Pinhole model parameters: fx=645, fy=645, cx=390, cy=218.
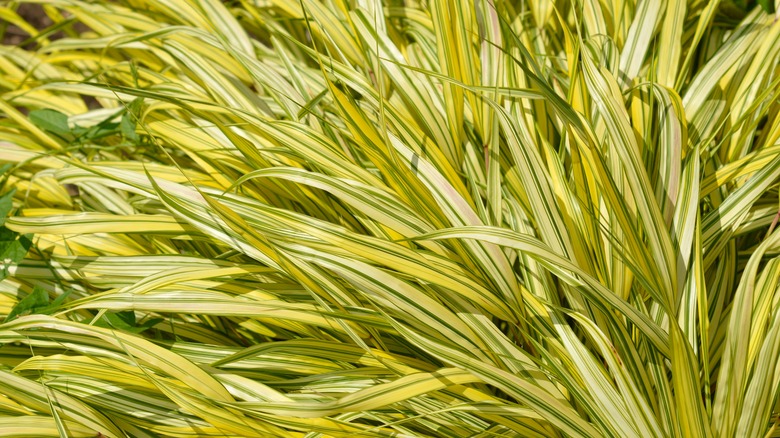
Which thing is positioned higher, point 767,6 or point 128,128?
point 767,6

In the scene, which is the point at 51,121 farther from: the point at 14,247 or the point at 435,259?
the point at 435,259

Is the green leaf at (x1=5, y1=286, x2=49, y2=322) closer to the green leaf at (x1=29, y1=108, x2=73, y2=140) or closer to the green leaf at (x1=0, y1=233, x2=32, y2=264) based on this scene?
the green leaf at (x1=0, y1=233, x2=32, y2=264)

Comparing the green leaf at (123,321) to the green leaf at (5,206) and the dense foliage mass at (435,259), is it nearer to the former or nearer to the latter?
the dense foliage mass at (435,259)

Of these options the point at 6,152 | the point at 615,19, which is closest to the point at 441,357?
the point at 615,19

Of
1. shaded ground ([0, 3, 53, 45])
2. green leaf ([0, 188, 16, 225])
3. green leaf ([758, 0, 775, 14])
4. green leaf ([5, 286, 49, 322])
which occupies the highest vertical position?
green leaf ([758, 0, 775, 14])

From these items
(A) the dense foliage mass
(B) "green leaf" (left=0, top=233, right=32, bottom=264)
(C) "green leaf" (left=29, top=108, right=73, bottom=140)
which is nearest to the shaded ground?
(C) "green leaf" (left=29, top=108, right=73, bottom=140)

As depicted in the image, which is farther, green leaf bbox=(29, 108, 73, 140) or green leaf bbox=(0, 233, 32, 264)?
green leaf bbox=(29, 108, 73, 140)

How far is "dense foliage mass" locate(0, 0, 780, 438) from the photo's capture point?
80 cm

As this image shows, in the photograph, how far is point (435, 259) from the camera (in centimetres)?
89

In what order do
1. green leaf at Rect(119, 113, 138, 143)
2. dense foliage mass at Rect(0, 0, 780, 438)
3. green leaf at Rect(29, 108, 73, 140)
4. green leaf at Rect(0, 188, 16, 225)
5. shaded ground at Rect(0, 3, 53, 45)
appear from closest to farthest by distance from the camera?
dense foliage mass at Rect(0, 0, 780, 438) < green leaf at Rect(0, 188, 16, 225) < green leaf at Rect(119, 113, 138, 143) < green leaf at Rect(29, 108, 73, 140) < shaded ground at Rect(0, 3, 53, 45)

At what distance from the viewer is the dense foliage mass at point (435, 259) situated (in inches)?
31.5

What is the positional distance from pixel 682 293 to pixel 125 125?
1.02 meters

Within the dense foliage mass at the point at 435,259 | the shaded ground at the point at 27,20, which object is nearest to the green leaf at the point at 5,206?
the dense foliage mass at the point at 435,259

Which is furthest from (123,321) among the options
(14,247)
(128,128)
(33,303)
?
(128,128)
